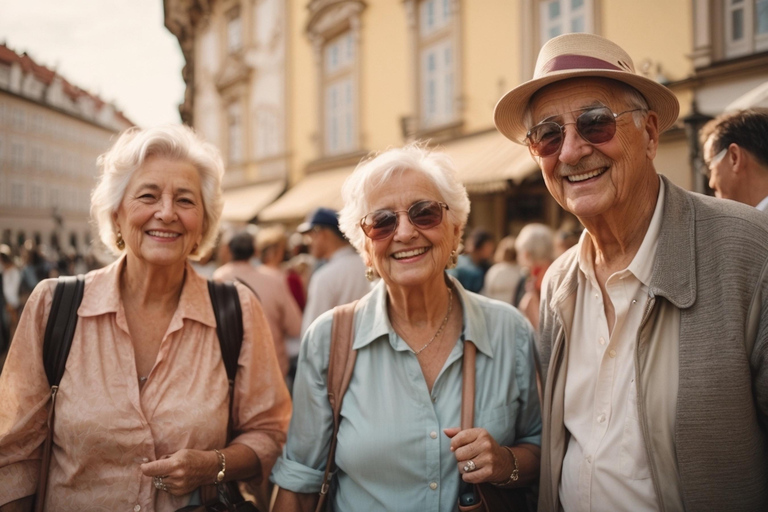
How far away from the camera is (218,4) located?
16656 millimetres

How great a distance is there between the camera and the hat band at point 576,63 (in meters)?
1.77

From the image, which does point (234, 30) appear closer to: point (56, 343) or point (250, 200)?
point (250, 200)

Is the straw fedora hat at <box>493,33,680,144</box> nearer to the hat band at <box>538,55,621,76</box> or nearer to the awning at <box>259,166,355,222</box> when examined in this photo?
the hat band at <box>538,55,621,76</box>

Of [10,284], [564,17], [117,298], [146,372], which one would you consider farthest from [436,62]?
[146,372]

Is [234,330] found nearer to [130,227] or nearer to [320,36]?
[130,227]

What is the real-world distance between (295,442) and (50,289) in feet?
3.60

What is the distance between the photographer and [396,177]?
2.11 m

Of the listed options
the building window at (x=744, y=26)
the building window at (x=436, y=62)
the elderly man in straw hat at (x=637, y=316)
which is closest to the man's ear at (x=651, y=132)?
the elderly man in straw hat at (x=637, y=316)

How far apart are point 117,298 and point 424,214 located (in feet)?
4.01

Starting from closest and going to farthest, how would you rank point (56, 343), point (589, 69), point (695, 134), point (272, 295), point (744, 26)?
point (589, 69) < point (56, 343) < point (272, 295) < point (695, 134) < point (744, 26)

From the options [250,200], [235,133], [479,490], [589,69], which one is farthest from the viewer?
A: [235,133]

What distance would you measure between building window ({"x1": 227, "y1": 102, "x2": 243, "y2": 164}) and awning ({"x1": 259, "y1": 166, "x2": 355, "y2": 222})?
3.39 meters

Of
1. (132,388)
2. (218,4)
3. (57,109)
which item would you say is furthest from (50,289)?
(57,109)

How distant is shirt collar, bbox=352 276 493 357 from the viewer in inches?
80.8
